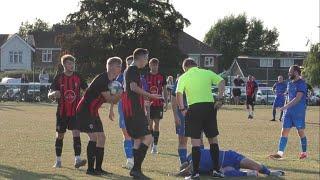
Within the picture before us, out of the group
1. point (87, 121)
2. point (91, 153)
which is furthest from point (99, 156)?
point (87, 121)

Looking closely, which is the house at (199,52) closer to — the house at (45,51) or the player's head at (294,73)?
the house at (45,51)

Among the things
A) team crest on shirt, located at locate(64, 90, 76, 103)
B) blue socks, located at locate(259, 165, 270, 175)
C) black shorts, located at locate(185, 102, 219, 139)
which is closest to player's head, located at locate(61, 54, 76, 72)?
team crest on shirt, located at locate(64, 90, 76, 103)

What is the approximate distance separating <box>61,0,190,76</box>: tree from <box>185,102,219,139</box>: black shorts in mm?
52840

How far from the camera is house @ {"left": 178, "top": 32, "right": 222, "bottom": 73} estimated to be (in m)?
99.6

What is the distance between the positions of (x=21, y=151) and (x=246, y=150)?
5109 millimetres

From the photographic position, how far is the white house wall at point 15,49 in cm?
9662

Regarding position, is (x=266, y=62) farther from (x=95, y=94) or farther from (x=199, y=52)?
(x=95, y=94)

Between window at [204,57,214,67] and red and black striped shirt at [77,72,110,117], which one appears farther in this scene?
window at [204,57,214,67]

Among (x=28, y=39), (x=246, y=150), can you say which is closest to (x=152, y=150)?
(x=246, y=150)

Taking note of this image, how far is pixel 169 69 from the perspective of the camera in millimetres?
64562

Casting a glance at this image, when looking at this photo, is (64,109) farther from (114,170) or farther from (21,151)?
(21,151)

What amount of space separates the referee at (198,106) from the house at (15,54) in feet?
288

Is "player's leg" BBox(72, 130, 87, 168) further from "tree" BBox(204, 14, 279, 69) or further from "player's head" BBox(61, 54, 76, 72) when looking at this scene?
"tree" BBox(204, 14, 279, 69)

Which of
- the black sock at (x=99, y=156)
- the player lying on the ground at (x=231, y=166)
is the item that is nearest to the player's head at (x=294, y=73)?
the player lying on the ground at (x=231, y=166)
